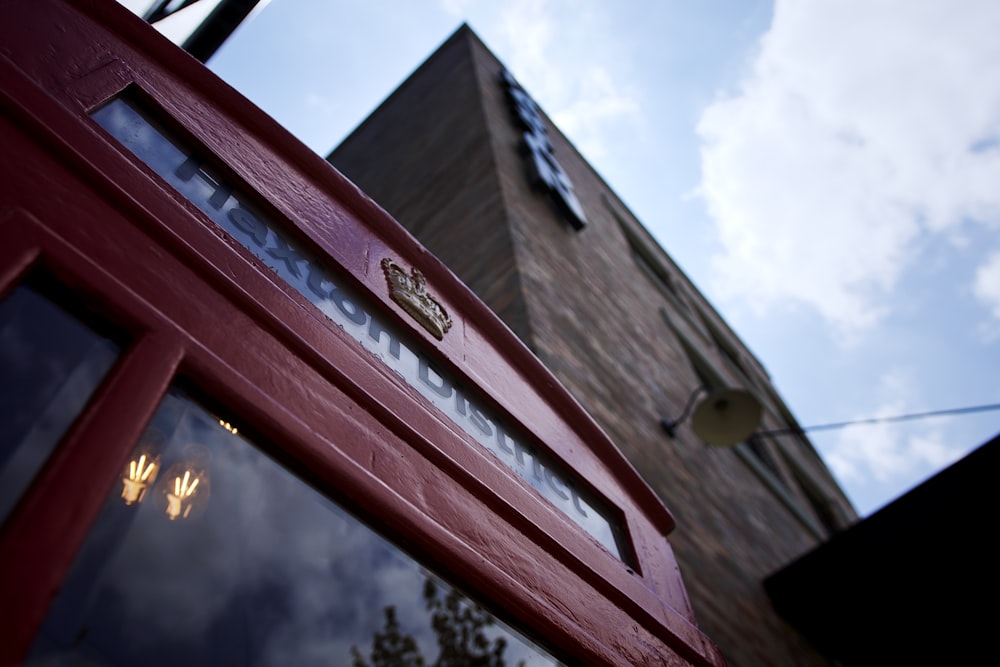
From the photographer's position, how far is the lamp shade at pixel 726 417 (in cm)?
429

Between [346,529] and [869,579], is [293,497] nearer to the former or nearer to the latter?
[346,529]

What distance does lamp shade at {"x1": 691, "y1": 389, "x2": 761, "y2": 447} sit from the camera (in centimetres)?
429

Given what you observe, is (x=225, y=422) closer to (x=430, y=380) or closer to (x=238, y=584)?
(x=238, y=584)

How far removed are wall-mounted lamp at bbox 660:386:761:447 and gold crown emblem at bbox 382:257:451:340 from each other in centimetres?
319

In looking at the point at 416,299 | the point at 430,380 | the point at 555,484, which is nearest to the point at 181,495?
the point at 430,380

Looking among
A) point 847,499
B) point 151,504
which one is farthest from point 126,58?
point 847,499

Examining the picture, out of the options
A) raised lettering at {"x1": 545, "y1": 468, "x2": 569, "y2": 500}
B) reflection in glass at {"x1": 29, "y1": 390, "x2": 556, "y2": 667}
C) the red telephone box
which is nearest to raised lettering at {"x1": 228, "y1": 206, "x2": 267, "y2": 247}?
the red telephone box

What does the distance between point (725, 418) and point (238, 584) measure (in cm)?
398

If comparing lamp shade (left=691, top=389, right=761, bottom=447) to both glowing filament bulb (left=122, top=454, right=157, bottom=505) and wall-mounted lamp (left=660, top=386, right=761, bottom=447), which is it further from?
glowing filament bulb (left=122, top=454, right=157, bottom=505)

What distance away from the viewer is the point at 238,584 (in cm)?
83

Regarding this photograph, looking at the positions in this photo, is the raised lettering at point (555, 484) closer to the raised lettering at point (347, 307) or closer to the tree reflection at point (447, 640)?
the tree reflection at point (447, 640)

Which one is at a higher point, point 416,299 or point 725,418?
point 725,418

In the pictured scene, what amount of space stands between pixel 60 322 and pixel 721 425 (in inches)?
164

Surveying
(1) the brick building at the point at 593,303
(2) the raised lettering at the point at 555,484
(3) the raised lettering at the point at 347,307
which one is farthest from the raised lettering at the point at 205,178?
(1) the brick building at the point at 593,303
